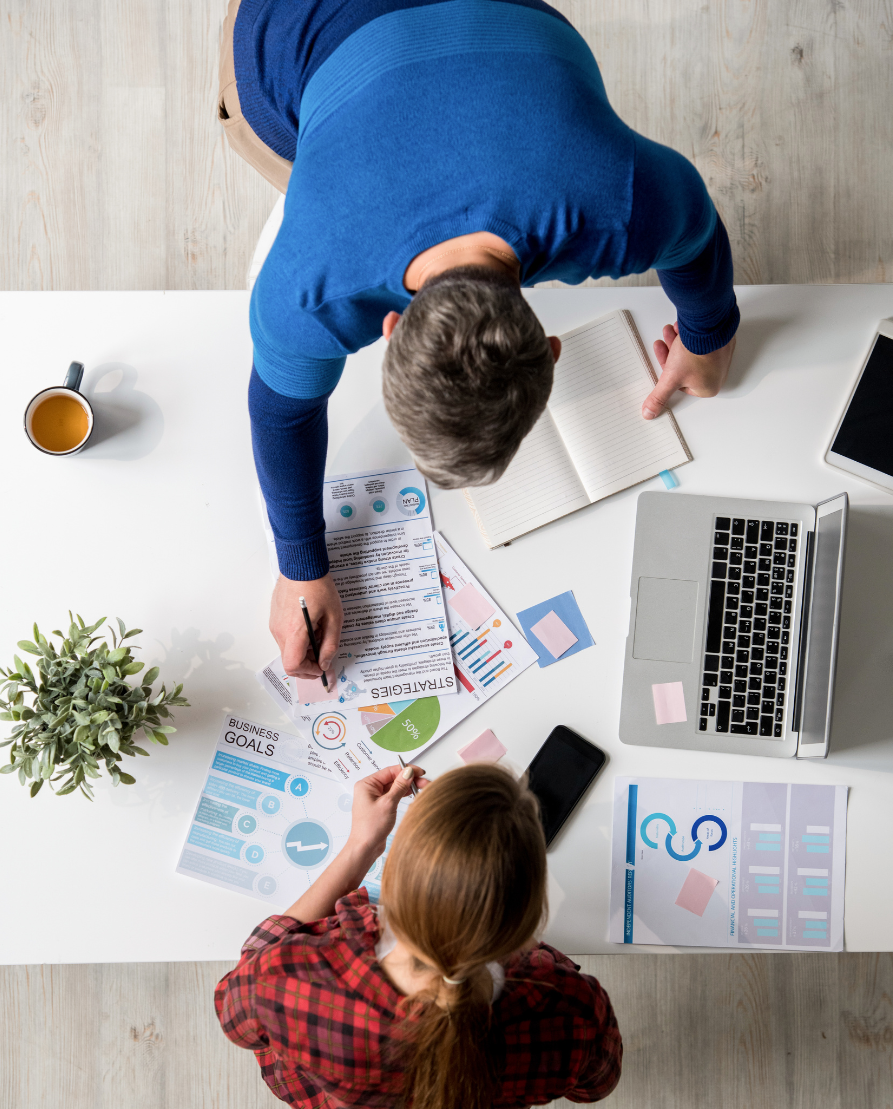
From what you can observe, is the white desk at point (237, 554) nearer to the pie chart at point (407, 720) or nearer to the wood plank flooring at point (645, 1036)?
the pie chart at point (407, 720)

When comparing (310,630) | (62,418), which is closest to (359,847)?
(310,630)

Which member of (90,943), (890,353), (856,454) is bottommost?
(90,943)

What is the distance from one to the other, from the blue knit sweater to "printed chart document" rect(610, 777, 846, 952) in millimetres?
720

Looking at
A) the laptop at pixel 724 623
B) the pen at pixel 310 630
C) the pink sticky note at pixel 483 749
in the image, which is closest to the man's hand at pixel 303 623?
the pen at pixel 310 630

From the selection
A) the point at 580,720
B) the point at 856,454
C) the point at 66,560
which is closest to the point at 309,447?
the point at 66,560

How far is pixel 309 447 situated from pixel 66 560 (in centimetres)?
40

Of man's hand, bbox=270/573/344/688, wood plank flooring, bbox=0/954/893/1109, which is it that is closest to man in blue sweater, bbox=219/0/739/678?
man's hand, bbox=270/573/344/688

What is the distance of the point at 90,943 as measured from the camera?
1.05m

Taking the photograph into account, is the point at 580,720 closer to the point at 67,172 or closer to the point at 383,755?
the point at 383,755

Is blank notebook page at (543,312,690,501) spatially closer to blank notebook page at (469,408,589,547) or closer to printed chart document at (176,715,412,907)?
blank notebook page at (469,408,589,547)

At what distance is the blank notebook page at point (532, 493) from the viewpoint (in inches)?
43.4

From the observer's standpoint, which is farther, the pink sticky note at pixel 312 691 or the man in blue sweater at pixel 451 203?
the pink sticky note at pixel 312 691

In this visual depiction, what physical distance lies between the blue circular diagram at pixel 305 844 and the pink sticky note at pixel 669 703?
1.62 ft

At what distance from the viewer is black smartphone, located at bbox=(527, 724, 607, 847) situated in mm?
1065
